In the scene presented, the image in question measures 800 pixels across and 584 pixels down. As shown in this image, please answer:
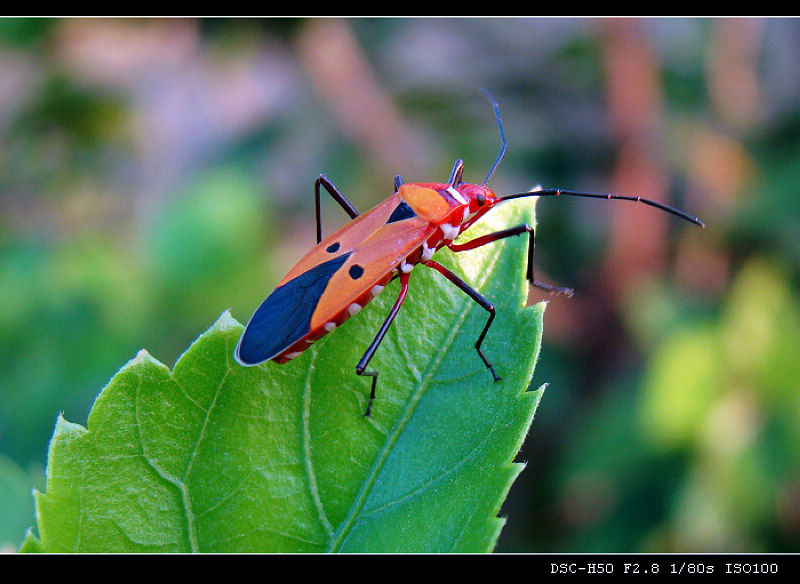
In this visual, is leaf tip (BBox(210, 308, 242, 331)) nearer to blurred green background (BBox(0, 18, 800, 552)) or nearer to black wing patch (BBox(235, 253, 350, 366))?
black wing patch (BBox(235, 253, 350, 366))

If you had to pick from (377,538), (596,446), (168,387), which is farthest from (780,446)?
(168,387)

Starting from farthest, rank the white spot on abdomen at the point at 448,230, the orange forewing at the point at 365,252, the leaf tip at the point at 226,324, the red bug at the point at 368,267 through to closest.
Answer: the white spot on abdomen at the point at 448,230
the orange forewing at the point at 365,252
the red bug at the point at 368,267
the leaf tip at the point at 226,324

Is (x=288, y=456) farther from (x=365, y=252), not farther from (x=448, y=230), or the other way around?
(x=448, y=230)

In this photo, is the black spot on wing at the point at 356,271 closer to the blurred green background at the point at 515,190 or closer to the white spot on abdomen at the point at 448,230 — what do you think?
the white spot on abdomen at the point at 448,230

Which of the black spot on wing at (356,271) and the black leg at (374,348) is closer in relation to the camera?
the black leg at (374,348)

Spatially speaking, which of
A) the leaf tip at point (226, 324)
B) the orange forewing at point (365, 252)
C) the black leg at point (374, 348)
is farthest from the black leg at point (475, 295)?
the leaf tip at point (226, 324)

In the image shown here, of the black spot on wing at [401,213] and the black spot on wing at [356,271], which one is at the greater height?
the black spot on wing at [401,213]

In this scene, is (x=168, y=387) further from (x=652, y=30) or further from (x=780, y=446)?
(x=652, y=30)
